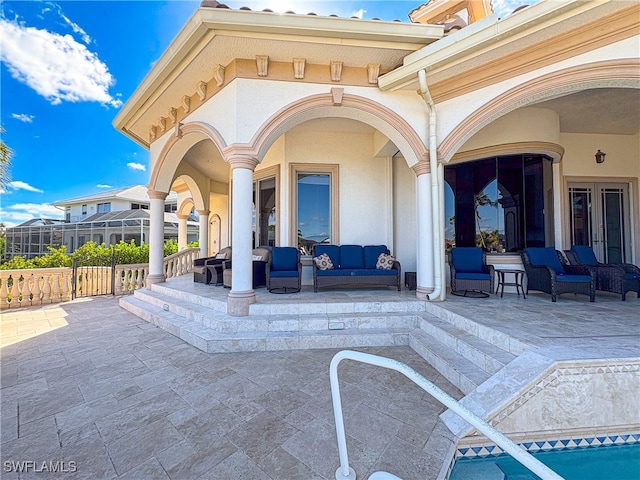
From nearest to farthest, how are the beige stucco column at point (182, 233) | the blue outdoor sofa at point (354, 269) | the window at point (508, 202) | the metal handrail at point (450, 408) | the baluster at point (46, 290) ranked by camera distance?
the metal handrail at point (450, 408)
the blue outdoor sofa at point (354, 269)
the window at point (508, 202)
the baluster at point (46, 290)
the beige stucco column at point (182, 233)

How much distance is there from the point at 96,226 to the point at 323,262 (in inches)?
709

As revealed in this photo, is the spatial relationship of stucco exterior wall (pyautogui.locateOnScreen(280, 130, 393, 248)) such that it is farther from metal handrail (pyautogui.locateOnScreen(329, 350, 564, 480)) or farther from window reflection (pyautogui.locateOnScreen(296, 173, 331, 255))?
metal handrail (pyautogui.locateOnScreen(329, 350, 564, 480))

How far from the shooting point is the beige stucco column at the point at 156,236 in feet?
21.1

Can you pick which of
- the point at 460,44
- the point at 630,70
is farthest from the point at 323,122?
the point at 630,70

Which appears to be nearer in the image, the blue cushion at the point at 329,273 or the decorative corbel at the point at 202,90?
the decorative corbel at the point at 202,90

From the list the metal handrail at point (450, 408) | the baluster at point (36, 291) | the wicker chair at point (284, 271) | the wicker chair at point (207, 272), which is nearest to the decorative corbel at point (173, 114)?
the wicker chair at point (207, 272)

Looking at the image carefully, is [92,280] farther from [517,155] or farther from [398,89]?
[517,155]

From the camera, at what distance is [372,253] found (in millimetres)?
5781

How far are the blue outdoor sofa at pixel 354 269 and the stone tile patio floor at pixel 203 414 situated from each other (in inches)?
65.9

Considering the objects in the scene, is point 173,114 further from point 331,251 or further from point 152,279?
point 331,251

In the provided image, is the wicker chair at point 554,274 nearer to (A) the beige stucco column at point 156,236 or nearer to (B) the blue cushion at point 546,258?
(B) the blue cushion at point 546,258

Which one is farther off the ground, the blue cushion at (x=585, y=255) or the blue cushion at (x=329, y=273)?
the blue cushion at (x=585, y=255)

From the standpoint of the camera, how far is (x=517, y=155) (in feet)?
18.0

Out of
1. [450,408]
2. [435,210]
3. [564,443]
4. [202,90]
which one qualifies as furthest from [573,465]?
[202,90]
